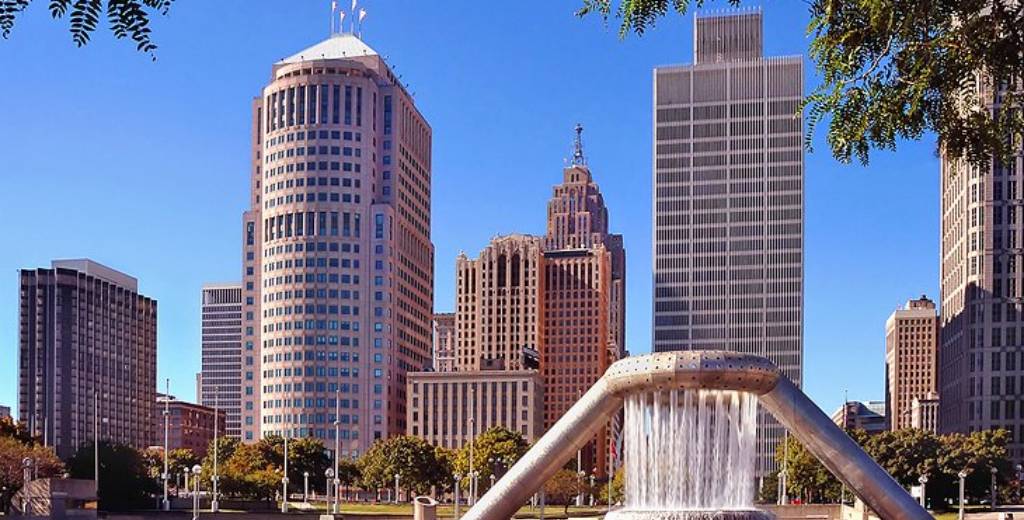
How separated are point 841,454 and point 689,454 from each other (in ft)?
17.5

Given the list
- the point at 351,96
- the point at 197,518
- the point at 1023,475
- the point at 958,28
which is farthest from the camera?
the point at 351,96

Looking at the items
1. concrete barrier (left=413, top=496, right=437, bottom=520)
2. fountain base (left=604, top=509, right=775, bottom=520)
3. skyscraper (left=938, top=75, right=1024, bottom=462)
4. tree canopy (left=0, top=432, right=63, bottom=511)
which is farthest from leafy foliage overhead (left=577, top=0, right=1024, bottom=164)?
skyscraper (left=938, top=75, right=1024, bottom=462)

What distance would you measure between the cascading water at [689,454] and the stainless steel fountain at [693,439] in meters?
0.04

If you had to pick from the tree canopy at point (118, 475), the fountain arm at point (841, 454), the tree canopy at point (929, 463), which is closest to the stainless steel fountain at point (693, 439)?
the fountain arm at point (841, 454)

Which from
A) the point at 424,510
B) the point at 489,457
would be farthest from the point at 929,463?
the point at 424,510

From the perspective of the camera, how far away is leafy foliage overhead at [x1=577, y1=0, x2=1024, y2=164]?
33.9ft

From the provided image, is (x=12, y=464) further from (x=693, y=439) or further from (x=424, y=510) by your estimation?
(x=693, y=439)

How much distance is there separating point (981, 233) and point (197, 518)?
112 metres

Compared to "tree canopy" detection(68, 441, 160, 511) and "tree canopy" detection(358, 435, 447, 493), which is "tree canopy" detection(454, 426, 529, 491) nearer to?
"tree canopy" detection(358, 435, 447, 493)

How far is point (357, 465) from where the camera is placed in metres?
168

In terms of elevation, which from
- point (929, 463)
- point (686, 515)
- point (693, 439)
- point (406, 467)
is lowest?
point (406, 467)

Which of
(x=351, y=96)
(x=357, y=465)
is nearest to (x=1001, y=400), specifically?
(x=357, y=465)

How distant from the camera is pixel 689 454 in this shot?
149 feet

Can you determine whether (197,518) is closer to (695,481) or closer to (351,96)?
(695,481)
